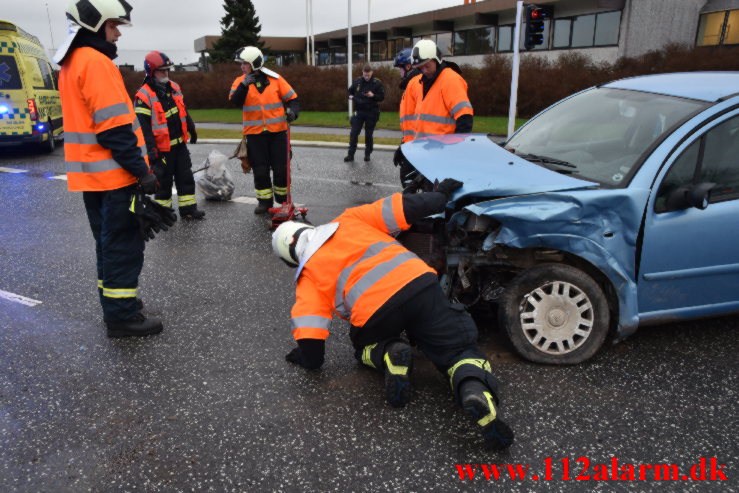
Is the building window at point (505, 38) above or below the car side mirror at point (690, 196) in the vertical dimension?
above

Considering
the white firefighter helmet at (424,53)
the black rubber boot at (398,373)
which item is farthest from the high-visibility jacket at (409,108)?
the black rubber boot at (398,373)

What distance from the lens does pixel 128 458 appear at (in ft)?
8.49

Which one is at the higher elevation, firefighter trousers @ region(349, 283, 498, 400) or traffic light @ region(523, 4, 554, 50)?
traffic light @ region(523, 4, 554, 50)

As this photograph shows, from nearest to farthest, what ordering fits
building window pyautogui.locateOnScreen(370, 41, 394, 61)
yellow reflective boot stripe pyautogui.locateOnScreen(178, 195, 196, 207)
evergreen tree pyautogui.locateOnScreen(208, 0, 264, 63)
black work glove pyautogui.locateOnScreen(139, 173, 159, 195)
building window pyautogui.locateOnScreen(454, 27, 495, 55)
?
black work glove pyautogui.locateOnScreen(139, 173, 159, 195)
yellow reflective boot stripe pyautogui.locateOnScreen(178, 195, 196, 207)
building window pyautogui.locateOnScreen(454, 27, 495, 55)
building window pyautogui.locateOnScreen(370, 41, 394, 61)
evergreen tree pyautogui.locateOnScreen(208, 0, 264, 63)

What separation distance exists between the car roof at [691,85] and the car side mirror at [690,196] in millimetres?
649

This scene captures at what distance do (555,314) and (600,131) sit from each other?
1468 mm

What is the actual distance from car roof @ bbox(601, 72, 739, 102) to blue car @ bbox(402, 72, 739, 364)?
0.07 ft

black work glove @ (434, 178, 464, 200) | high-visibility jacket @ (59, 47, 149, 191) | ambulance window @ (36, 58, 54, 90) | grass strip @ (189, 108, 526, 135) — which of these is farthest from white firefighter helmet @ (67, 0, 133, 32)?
grass strip @ (189, 108, 526, 135)

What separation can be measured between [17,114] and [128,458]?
11.1m

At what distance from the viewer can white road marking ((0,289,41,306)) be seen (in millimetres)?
4336

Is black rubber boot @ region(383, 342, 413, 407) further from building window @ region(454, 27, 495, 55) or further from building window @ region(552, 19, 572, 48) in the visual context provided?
building window @ region(454, 27, 495, 55)

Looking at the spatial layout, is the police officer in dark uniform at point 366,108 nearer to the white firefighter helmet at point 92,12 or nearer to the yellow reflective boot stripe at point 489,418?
the white firefighter helmet at point 92,12

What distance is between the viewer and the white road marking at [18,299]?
4336mm

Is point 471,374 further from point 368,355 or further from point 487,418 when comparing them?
point 368,355
